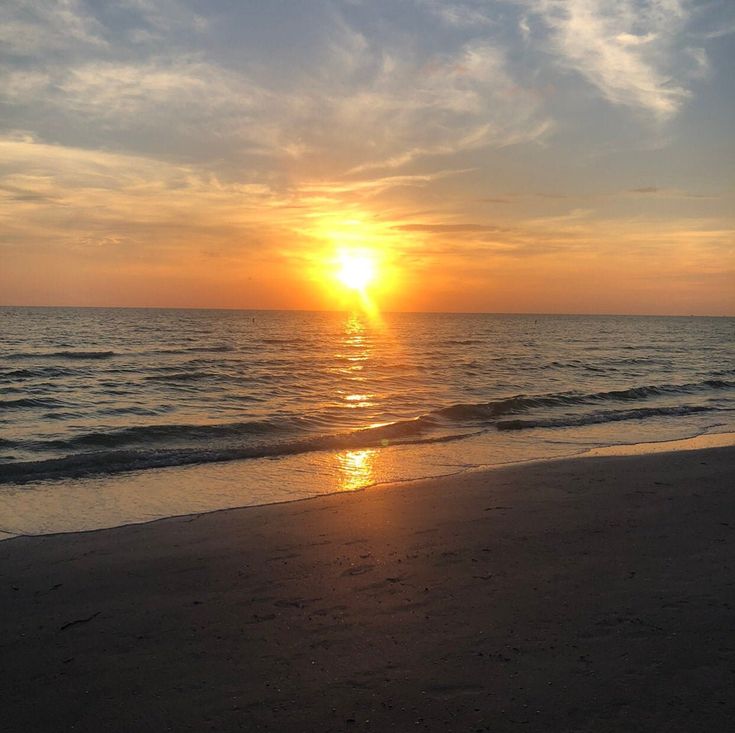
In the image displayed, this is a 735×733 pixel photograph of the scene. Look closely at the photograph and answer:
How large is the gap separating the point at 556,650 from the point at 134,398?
2004 cm

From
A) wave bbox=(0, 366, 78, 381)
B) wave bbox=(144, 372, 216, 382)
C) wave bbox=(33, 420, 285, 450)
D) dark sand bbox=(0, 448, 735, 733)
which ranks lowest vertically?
wave bbox=(33, 420, 285, 450)

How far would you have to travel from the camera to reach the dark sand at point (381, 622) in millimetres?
3717

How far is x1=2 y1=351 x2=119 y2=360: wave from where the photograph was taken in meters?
38.5

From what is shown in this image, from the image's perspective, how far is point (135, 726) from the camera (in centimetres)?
364

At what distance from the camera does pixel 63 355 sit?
130 ft

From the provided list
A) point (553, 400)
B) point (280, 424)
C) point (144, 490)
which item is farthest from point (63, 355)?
point (144, 490)

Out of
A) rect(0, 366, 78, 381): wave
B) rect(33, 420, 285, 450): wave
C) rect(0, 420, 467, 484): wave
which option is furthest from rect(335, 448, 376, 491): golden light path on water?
rect(0, 366, 78, 381): wave

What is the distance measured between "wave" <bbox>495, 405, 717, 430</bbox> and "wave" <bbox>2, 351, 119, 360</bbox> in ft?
99.7

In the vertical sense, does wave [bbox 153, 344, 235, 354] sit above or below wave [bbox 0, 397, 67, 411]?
above

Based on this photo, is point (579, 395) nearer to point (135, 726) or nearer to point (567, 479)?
point (567, 479)

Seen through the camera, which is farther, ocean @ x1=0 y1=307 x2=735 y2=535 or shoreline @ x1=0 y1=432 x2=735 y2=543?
ocean @ x1=0 y1=307 x2=735 y2=535

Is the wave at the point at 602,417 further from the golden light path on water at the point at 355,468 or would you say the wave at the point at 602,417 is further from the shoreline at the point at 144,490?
the golden light path on water at the point at 355,468

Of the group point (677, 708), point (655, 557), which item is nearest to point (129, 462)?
point (655, 557)

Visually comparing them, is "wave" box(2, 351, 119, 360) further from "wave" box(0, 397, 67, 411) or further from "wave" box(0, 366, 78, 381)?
"wave" box(0, 397, 67, 411)
